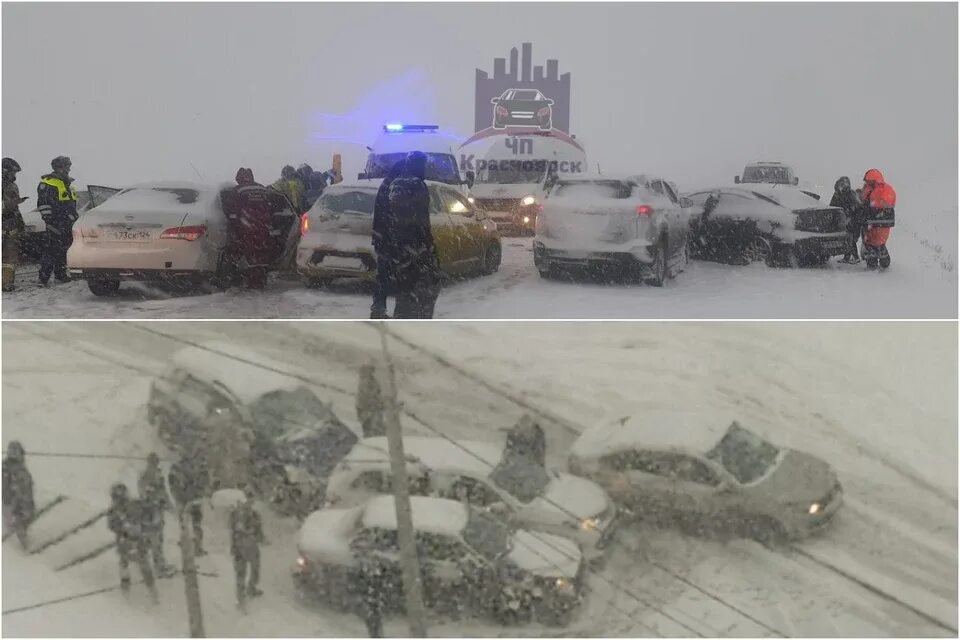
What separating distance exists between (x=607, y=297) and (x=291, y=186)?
4.76 feet

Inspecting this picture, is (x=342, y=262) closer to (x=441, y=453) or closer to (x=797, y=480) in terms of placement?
(x=441, y=453)

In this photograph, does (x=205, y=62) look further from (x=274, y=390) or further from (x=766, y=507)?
(x=766, y=507)

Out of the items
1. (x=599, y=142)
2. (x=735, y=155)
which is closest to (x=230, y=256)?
(x=599, y=142)

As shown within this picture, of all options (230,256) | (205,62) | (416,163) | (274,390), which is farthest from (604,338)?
(205,62)

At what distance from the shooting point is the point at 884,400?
3.51m

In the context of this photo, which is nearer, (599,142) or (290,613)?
(290,613)

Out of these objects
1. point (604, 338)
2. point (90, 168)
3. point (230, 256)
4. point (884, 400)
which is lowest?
point (884, 400)

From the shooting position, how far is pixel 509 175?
359 cm

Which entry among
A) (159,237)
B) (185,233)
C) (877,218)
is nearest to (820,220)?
(877,218)

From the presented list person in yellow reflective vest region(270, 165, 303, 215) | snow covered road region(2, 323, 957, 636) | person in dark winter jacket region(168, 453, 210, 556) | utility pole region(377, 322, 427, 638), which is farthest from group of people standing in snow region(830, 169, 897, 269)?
person in dark winter jacket region(168, 453, 210, 556)

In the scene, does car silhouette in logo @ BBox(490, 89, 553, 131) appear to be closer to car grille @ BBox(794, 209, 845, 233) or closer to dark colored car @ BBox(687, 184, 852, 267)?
dark colored car @ BBox(687, 184, 852, 267)

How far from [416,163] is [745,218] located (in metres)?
1.48

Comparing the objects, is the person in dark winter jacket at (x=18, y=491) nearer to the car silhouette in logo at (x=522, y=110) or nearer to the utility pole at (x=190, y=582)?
the utility pole at (x=190, y=582)

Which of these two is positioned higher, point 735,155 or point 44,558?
point 735,155
